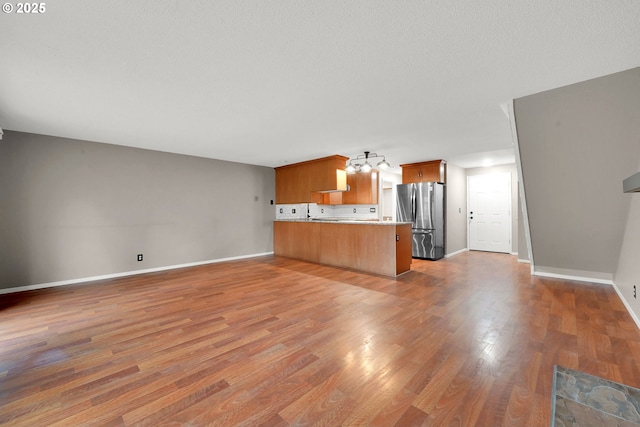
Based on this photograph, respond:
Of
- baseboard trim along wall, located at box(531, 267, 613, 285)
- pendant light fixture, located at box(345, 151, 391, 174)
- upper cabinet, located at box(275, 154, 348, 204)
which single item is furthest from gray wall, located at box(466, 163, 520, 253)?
upper cabinet, located at box(275, 154, 348, 204)

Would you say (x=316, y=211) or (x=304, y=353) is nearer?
(x=304, y=353)

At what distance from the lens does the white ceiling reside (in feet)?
5.02

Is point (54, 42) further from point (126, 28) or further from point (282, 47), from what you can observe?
point (282, 47)

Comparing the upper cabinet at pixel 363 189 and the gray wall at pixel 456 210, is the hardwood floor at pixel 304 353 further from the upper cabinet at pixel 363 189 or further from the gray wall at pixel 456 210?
the upper cabinet at pixel 363 189

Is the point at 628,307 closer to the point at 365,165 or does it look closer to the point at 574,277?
the point at 574,277

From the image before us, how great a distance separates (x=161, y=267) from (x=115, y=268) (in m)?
0.75

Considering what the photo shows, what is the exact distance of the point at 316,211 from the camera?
744 cm

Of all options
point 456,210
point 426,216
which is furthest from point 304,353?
point 456,210

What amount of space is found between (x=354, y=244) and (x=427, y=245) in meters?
2.16

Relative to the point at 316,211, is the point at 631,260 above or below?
below

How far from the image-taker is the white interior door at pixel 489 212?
666cm

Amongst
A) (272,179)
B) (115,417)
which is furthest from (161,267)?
(115,417)

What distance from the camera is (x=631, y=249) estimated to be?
2.95 metres

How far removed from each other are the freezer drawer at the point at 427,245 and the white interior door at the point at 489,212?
1.85 m
